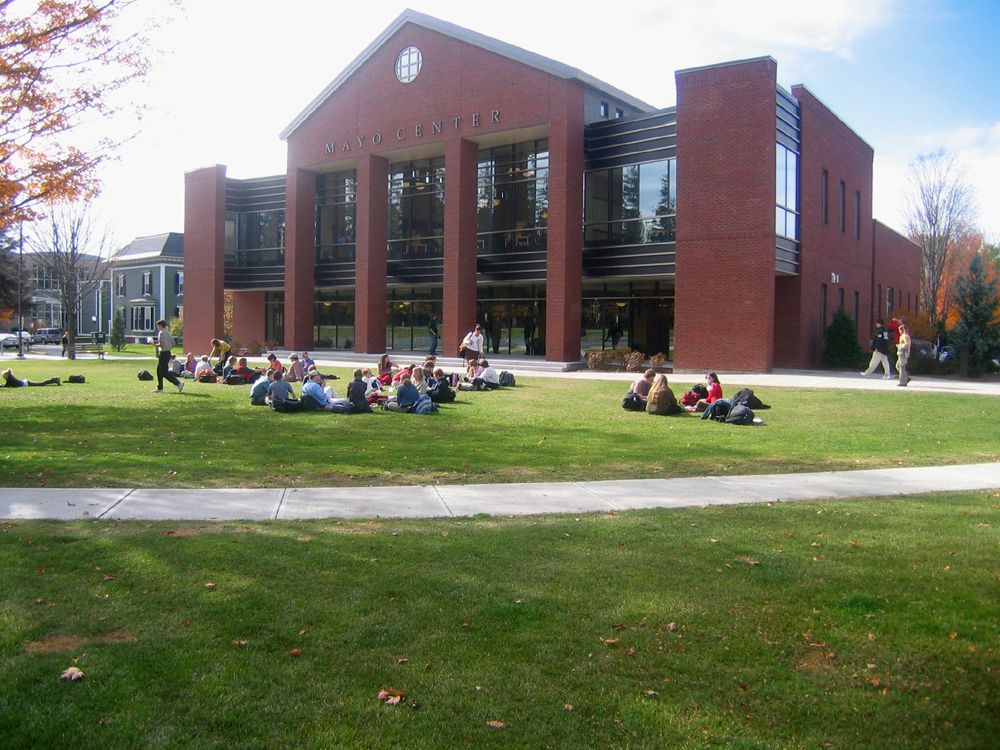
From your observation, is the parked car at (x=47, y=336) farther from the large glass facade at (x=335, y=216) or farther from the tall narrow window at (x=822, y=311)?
the tall narrow window at (x=822, y=311)

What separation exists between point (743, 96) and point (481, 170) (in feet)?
46.4

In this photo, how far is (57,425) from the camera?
50.1 feet

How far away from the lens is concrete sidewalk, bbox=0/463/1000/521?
8203 mm

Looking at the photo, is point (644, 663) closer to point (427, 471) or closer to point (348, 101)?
point (427, 471)

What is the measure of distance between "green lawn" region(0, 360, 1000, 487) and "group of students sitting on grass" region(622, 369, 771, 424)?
17.3 inches

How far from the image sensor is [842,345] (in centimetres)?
3253

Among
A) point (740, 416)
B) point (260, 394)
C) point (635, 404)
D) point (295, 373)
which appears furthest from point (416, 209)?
point (740, 416)

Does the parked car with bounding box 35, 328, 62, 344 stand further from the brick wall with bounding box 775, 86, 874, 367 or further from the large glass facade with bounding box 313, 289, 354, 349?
the brick wall with bounding box 775, 86, 874, 367

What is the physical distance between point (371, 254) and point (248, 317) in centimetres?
1490

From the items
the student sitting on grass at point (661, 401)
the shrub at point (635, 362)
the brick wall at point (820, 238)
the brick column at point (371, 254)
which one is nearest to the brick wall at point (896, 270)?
the brick wall at point (820, 238)

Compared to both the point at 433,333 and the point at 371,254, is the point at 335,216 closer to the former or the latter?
the point at 371,254

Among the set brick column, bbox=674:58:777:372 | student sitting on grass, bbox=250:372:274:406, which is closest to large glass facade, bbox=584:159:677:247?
brick column, bbox=674:58:777:372

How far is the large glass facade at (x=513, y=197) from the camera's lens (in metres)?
37.0

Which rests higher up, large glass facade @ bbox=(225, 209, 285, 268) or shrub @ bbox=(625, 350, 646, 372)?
large glass facade @ bbox=(225, 209, 285, 268)
